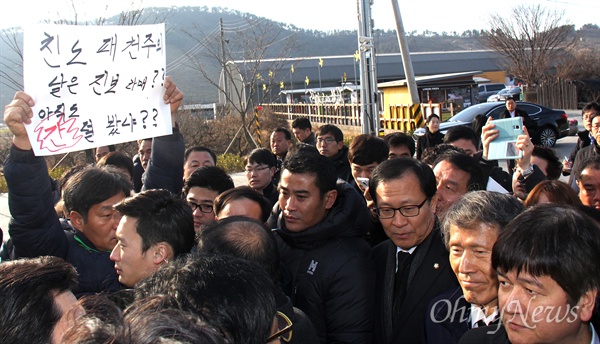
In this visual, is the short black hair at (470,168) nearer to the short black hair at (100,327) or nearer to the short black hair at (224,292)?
the short black hair at (224,292)

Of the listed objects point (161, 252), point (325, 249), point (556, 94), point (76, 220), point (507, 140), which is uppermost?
point (556, 94)

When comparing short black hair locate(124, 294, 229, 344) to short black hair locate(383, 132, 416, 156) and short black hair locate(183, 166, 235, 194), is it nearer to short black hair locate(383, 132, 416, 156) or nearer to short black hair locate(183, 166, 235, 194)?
short black hair locate(183, 166, 235, 194)

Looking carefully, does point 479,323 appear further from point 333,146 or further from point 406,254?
point 333,146

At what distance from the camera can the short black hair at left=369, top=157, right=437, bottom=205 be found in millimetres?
3023

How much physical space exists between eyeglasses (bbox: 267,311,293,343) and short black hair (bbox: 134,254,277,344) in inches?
4.7

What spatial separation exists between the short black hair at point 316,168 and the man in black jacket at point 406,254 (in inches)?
12.6

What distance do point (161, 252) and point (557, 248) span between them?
1.63 m

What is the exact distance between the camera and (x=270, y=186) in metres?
5.51

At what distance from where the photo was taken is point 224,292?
160cm

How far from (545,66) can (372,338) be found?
40052mm

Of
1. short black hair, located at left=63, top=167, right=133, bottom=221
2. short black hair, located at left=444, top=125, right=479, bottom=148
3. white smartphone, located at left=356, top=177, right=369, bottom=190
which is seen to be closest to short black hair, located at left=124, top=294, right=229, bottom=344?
short black hair, located at left=63, top=167, right=133, bottom=221

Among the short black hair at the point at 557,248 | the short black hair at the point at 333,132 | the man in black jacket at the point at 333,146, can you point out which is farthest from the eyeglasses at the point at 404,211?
the short black hair at the point at 333,132

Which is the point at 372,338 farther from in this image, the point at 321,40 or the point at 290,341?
the point at 321,40

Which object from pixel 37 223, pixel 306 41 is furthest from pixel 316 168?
pixel 306 41
